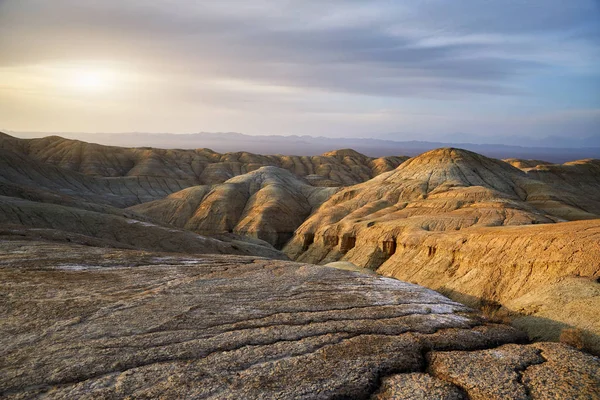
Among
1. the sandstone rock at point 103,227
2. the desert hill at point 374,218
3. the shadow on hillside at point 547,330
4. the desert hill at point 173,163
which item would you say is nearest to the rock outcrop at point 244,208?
the desert hill at point 374,218

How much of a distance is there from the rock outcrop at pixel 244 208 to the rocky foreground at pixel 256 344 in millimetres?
51885

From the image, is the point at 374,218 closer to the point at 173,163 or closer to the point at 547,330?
the point at 547,330

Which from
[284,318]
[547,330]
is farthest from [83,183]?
[547,330]

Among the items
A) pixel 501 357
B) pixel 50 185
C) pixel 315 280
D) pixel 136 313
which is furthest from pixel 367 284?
pixel 50 185

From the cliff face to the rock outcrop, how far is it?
6742 millimetres

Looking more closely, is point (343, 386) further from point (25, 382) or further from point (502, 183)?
point (502, 183)

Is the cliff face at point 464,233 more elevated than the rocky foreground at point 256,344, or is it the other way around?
the rocky foreground at point 256,344

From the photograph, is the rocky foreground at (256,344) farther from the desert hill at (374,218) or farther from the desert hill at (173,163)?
the desert hill at (173,163)

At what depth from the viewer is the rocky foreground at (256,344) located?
739cm

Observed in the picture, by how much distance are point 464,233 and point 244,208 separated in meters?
48.7

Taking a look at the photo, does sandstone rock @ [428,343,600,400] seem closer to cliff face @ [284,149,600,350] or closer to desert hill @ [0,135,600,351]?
desert hill @ [0,135,600,351]

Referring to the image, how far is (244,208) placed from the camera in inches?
2985

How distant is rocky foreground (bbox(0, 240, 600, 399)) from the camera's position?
291 inches

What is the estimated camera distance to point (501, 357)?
9.05 meters
